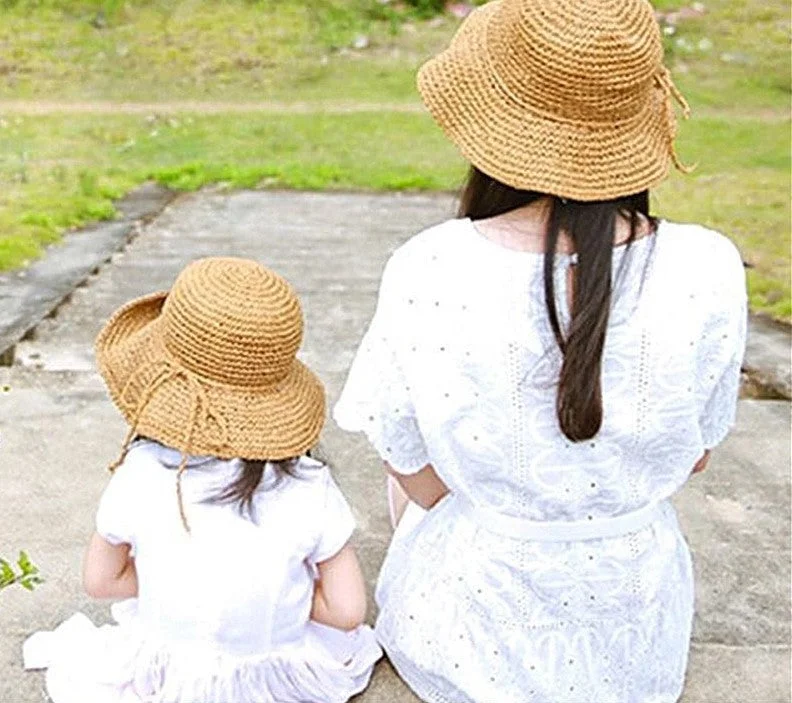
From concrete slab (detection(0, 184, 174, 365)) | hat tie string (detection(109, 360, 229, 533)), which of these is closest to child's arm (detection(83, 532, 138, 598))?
hat tie string (detection(109, 360, 229, 533))

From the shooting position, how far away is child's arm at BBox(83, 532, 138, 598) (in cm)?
192

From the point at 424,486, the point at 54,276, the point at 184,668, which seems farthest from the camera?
the point at 54,276

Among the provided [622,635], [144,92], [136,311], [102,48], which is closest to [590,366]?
[622,635]

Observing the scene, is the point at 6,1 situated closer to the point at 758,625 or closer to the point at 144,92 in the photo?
the point at 144,92

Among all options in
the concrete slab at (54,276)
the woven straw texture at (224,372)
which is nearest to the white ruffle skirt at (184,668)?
the woven straw texture at (224,372)

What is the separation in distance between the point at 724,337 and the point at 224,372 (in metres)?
0.66

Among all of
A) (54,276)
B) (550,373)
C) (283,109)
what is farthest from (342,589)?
(283,109)

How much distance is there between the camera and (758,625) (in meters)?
2.35

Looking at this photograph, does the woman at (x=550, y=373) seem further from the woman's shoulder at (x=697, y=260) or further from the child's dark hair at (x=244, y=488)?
the child's dark hair at (x=244, y=488)

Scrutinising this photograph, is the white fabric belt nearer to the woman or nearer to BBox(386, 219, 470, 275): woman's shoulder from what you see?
the woman

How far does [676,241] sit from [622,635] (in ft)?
1.89

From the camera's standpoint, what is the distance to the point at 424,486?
2.00 m

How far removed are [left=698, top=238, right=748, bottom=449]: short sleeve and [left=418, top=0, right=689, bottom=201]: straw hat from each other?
0.58 feet

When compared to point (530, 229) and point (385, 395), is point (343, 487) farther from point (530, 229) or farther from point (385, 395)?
point (530, 229)
